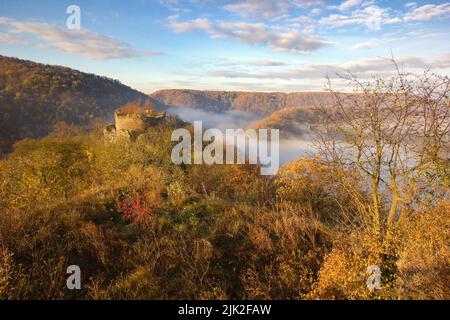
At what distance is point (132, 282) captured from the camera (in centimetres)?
656

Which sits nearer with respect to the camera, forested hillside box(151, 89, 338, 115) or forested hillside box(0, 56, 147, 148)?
forested hillside box(0, 56, 147, 148)

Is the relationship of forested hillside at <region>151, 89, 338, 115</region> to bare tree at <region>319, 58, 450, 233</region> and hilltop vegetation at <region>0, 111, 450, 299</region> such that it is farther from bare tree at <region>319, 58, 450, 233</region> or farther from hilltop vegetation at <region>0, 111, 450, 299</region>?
bare tree at <region>319, 58, 450, 233</region>

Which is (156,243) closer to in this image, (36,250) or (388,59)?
(36,250)

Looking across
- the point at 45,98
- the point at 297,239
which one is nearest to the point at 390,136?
the point at 297,239

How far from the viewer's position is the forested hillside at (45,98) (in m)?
67.9

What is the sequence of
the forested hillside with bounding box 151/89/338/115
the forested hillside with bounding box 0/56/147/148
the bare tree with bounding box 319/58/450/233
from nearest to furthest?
the bare tree with bounding box 319/58/450/233 < the forested hillside with bounding box 0/56/147/148 < the forested hillside with bounding box 151/89/338/115

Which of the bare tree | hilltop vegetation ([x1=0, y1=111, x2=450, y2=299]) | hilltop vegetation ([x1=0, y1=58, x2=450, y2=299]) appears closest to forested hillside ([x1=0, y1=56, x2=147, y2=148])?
hilltop vegetation ([x1=0, y1=111, x2=450, y2=299])

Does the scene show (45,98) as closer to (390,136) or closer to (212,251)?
(212,251)

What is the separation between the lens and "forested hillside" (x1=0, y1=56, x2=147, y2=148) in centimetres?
6794

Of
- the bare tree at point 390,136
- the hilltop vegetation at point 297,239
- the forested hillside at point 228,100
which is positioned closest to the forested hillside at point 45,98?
the forested hillside at point 228,100

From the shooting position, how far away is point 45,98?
7925 centimetres
